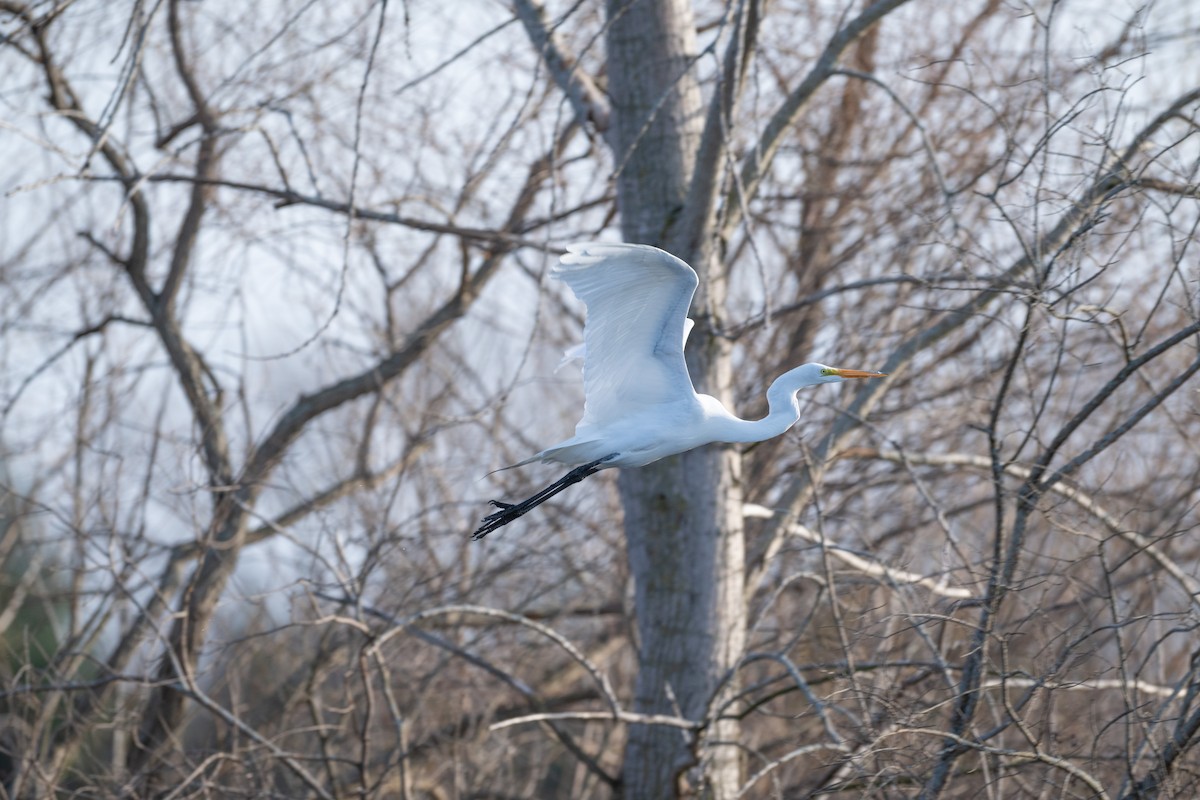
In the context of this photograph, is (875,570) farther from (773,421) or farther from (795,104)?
(795,104)

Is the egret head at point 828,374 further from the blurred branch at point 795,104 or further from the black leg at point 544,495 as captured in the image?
the blurred branch at point 795,104

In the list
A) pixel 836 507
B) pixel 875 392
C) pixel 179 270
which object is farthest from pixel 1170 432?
pixel 179 270

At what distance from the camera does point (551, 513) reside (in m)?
9.73

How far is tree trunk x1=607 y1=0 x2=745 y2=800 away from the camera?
23.5ft

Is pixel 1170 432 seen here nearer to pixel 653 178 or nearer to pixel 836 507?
pixel 836 507

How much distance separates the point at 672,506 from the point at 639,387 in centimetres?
211

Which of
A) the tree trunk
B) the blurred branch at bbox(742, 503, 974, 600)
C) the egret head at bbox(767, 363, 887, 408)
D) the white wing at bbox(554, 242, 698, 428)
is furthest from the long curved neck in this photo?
the tree trunk

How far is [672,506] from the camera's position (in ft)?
23.7

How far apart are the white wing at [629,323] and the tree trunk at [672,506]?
1796 millimetres

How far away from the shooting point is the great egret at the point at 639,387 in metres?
4.80

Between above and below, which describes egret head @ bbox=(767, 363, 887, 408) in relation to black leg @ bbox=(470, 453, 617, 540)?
above

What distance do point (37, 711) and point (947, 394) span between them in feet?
20.3

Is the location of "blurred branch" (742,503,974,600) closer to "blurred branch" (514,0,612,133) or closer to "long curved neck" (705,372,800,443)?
"long curved neck" (705,372,800,443)

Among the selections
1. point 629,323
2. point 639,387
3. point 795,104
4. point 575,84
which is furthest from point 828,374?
point 575,84
